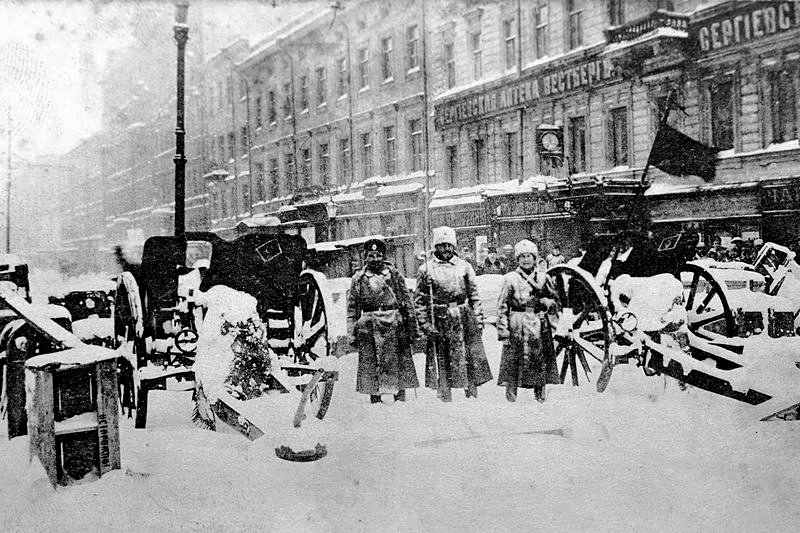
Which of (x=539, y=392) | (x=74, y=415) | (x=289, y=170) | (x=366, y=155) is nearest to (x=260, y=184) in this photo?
(x=289, y=170)

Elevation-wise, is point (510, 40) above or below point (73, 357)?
above

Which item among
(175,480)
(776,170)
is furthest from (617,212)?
(175,480)

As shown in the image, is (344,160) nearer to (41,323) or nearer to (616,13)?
(616,13)

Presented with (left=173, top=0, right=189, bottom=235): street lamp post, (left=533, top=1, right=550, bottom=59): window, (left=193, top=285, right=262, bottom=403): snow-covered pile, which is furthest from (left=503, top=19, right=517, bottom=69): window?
(left=193, top=285, right=262, bottom=403): snow-covered pile

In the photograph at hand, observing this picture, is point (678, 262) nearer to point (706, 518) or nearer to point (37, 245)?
point (706, 518)

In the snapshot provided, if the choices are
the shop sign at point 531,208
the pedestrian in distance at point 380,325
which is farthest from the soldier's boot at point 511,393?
the shop sign at point 531,208

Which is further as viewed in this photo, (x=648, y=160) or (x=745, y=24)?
(x=648, y=160)

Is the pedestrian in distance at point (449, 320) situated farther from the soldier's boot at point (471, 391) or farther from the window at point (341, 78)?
the window at point (341, 78)

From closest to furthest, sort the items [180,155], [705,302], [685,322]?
[180,155] < [685,322] < [705,302]
